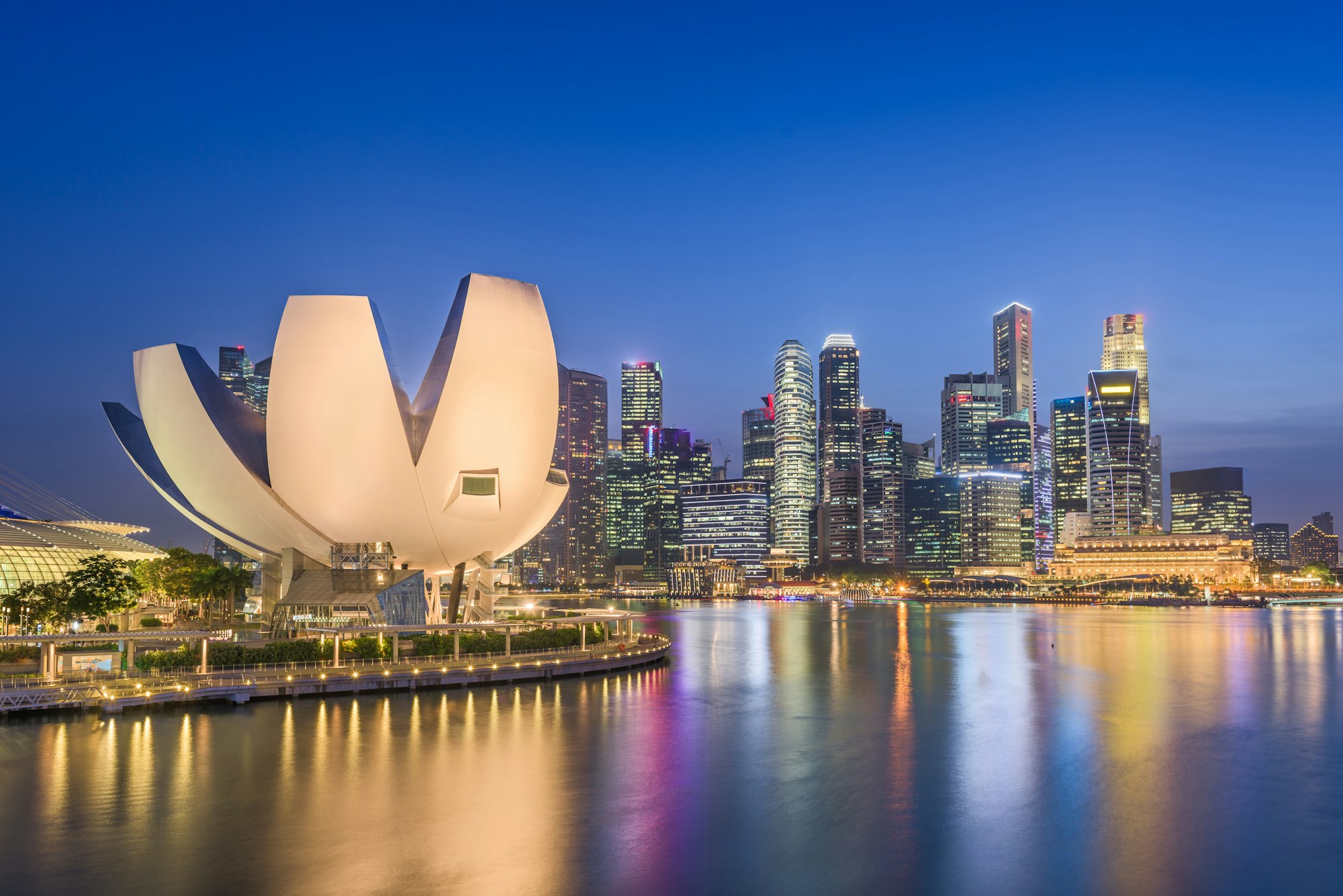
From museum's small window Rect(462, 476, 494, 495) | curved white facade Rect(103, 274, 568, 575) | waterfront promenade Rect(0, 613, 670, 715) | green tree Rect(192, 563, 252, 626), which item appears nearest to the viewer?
waterfront promenade Rect(0, 613, 670, 715)

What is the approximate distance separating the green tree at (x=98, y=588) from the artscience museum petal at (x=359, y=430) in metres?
4.60

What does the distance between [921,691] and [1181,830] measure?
21.2m

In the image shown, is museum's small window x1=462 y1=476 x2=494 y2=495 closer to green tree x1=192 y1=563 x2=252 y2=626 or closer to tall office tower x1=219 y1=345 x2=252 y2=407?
green tree x1=192 y1=563 x2=252 y2=626

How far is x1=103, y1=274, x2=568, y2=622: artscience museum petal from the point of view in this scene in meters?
36.2

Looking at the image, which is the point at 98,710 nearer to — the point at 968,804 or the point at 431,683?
the point at 431,683

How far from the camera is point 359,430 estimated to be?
3672 centimetres

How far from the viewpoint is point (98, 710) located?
29.0 m

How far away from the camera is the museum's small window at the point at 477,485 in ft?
127

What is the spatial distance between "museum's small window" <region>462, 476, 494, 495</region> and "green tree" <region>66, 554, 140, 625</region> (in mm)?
15856

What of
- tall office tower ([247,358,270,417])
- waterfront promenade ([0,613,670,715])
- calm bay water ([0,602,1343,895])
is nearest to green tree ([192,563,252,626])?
waterfront promenade ([0,613,670,715])

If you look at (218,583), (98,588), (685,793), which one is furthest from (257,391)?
(685,793)

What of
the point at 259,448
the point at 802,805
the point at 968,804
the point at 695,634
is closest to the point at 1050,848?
the point at 968,804

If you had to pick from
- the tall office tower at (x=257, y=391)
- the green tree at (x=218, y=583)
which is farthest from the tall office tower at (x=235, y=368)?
A: the green tree at (x=218, y=583)

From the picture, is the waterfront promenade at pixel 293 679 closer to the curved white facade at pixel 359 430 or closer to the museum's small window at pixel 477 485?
the curved white facade at pixel 359 430
